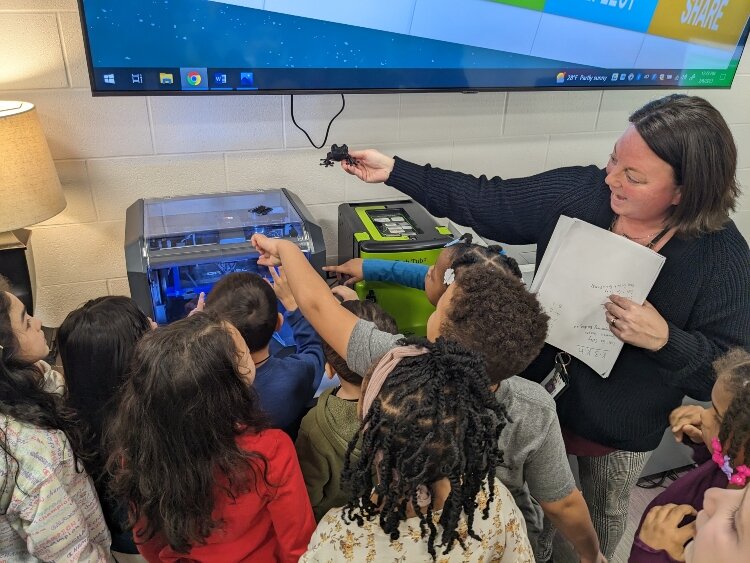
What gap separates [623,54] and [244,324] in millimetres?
1592

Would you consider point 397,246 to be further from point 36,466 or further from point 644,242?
point 36,466

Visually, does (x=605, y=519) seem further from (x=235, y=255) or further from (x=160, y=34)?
(x=160, y=34)

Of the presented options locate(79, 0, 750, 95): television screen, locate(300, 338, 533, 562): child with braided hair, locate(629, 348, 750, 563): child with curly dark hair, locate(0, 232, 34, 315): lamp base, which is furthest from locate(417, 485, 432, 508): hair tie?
locate(0, 232, 34, 315): lamp base

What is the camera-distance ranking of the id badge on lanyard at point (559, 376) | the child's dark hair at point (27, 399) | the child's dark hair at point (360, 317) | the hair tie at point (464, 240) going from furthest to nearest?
the hair tie at point (464, 240) → the id badge on lanyard at point (559, 376) → the child's dark hair at point (360, 317) → the child's dark hair at point (27, 399)

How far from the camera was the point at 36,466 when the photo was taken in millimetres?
966

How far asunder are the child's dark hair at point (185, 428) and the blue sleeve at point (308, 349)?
339 millimetres

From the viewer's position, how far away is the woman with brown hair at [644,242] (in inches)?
46.1

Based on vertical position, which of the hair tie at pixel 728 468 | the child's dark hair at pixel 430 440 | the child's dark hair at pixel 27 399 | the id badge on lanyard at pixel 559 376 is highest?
the child's dark hair at pixel 430 440

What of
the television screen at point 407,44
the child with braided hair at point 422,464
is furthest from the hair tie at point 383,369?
the television screen at point 407,44

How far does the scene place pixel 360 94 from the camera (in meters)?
1.86

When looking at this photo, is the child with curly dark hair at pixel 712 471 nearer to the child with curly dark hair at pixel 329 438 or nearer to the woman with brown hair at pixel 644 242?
the woman with brown hair at pixel 644 242

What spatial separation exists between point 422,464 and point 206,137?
141cm

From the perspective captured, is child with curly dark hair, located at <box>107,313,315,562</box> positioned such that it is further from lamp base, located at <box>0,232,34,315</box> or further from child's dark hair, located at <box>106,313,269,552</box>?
lamp base, located at <box>0,232,34,315</box>

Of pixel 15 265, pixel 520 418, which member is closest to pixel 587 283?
pixel 520 418
